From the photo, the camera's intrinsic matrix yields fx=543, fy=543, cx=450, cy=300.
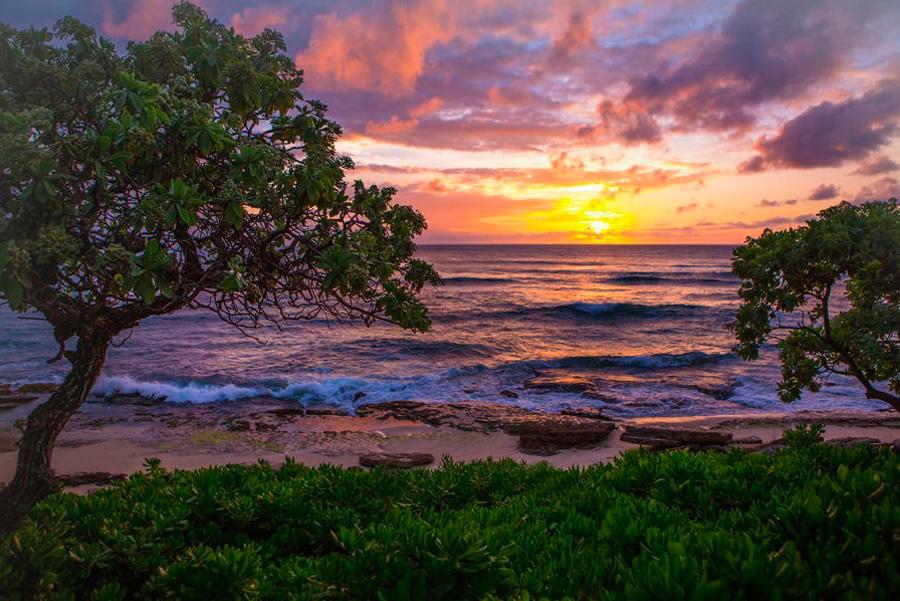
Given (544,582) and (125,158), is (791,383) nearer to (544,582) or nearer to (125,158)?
(544,582)

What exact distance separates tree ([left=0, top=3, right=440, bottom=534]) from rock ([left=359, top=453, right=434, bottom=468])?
26.0 feet

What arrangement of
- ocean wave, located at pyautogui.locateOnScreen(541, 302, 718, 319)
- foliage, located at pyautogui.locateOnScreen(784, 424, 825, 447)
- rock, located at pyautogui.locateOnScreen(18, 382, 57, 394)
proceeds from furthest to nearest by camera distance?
ocean wave, located at pyautogui.locateOnScreen(541, 302, 718, 319) < rock, located at pyautogui.locateOnScreen(18, 382, 57, 394) < foliage, located at pyautogui.locateOnScreen(784, 424, 825, 447)

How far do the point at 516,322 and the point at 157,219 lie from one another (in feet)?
130

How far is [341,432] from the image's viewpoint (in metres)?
16.7

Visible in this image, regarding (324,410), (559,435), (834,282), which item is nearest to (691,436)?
(559,435)

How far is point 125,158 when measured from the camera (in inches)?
155

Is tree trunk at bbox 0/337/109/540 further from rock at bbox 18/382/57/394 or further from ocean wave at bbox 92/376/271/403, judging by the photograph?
rock at bbox 18/382/57/394

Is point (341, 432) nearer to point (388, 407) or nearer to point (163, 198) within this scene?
point (388, 407)

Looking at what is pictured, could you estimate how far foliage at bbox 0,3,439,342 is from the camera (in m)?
3.92

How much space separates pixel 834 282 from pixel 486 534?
6.95 meters

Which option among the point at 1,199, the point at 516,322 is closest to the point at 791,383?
the point at 1,199

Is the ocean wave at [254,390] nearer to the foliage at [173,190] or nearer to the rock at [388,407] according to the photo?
the rock at [388,407]

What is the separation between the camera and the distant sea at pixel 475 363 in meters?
21.7

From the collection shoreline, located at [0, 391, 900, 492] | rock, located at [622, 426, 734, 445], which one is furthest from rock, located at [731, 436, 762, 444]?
shoreline, located at [0, 391, 900, 492]
